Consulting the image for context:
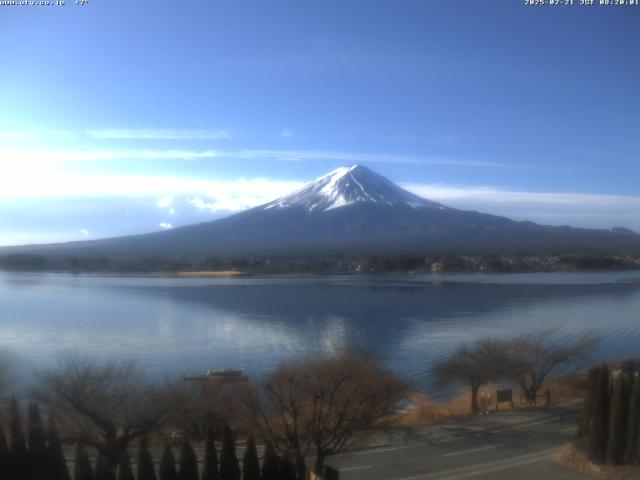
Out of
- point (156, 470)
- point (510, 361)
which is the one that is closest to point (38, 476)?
point (156, 470)

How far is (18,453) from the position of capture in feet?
15.5

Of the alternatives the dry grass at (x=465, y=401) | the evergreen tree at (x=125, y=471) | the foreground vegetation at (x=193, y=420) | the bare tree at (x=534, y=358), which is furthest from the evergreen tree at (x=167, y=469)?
the bare tree at (x=534, y=358)

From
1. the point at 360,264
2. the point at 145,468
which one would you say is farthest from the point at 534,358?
the point at 360,264

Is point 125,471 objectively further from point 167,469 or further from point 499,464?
point 499,464

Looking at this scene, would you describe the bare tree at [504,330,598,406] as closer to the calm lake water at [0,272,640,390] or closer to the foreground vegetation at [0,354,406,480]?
the calm lake water at [0,272,640,390]

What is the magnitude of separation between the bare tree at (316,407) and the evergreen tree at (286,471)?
0.13 m

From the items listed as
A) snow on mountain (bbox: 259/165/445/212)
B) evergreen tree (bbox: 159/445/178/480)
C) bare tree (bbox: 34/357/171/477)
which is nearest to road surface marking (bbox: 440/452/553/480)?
evergreen tree (bbox: 159/445/178/480)

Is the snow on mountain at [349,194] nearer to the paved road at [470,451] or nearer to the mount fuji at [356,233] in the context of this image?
the mount fuji at [356,233]

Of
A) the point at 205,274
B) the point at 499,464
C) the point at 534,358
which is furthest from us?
the point at 205,274

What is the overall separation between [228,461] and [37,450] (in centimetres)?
132

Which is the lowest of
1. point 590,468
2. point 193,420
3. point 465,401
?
point 465,401

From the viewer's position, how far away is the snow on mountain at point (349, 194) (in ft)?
163

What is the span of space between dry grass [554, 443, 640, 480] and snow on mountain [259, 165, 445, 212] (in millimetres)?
42546

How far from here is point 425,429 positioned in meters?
6.61
